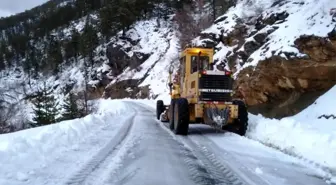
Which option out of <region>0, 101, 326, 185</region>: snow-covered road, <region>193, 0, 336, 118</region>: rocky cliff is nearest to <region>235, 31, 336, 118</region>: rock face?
<region>193, 0, 336, 118</region>: rocky cliff

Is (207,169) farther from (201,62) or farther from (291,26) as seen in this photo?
(291,26)

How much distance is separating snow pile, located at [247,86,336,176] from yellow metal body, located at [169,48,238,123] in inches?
48.7

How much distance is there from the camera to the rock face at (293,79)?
15617mm

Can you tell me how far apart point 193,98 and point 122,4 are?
65.9m

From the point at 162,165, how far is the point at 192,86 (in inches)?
254

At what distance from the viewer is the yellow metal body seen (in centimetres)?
1314

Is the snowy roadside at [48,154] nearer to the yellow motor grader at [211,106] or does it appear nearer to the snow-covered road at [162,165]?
the snow-covered road at [162,165]

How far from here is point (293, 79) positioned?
16828 mm

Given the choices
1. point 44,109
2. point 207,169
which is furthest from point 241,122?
point 44,109

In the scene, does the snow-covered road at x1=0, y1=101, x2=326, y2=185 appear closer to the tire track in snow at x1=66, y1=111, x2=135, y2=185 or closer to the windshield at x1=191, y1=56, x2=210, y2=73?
the tire track in snow at x1=66, y1=111, x2=135, y2=185

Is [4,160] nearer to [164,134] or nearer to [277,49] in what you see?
[164,134]

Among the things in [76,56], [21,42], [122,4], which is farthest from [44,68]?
[122,4]

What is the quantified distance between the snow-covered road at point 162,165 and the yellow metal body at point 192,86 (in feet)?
6.89

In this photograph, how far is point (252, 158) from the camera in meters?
8.73
